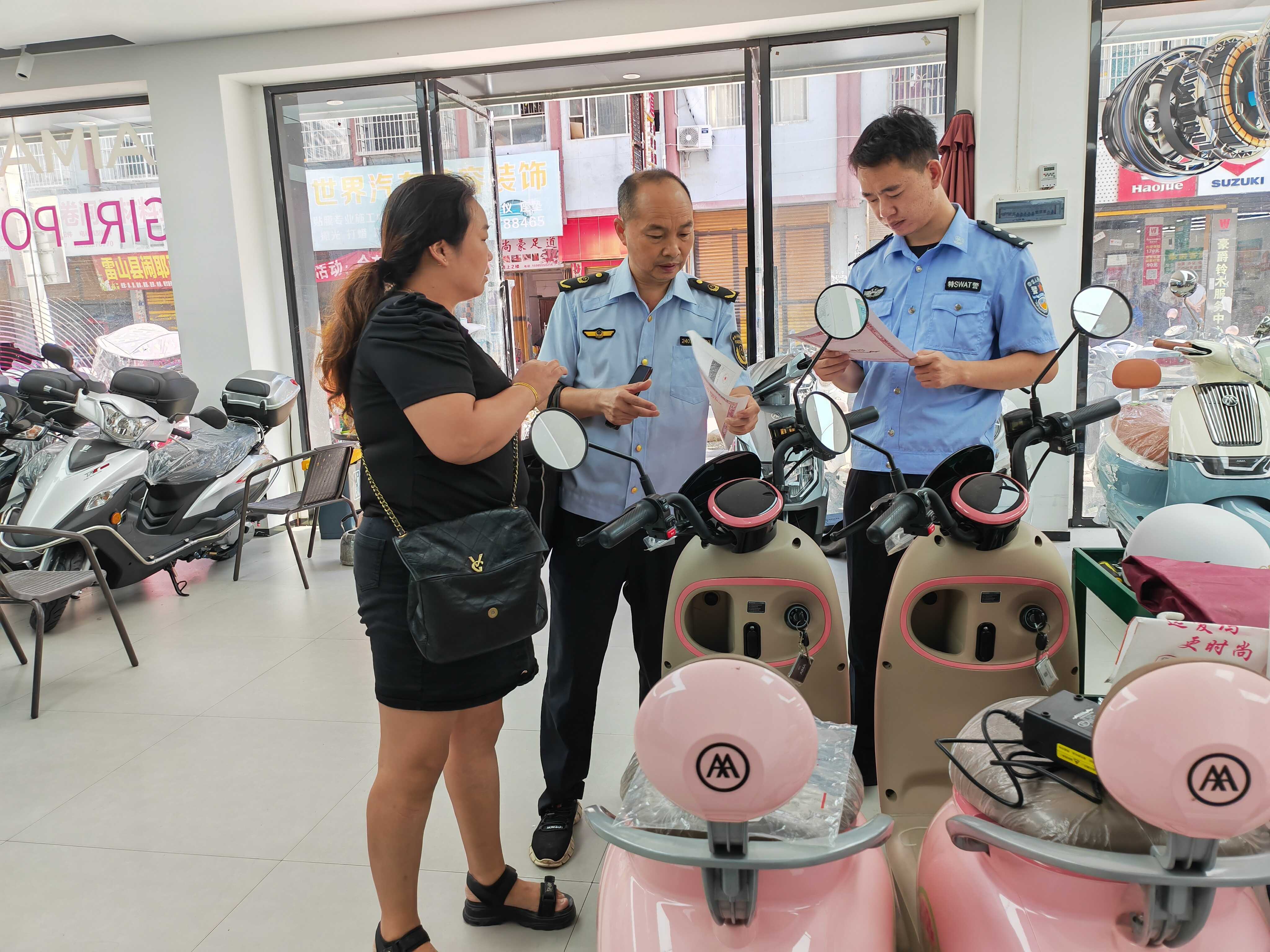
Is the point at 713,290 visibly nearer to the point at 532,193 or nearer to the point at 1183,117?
the point at 1183,117

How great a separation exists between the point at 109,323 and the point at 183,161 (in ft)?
4.80

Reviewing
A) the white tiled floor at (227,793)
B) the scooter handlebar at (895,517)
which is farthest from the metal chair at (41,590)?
the scooter handlebar at (895,517)

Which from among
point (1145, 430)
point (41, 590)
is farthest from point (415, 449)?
point (1145, 430)

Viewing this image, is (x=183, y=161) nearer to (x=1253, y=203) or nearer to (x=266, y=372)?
(x=266, y=372)

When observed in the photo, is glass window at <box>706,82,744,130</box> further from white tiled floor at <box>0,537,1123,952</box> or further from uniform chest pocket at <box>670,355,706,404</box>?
uniform chest pocket at <box>670,355,706,404</box>

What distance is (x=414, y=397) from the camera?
4.08 ft

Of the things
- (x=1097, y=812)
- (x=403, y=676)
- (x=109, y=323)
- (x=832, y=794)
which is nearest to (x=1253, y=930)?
(x=1097, y=812)

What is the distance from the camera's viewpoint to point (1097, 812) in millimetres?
896

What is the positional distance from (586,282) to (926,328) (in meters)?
0.77

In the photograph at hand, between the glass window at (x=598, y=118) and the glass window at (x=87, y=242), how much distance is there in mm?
4875

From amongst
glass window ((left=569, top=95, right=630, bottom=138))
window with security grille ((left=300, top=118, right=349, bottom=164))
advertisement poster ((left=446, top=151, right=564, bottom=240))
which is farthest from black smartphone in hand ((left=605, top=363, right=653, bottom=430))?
glass window ((left=569, top=95, right=630, bottom=138))

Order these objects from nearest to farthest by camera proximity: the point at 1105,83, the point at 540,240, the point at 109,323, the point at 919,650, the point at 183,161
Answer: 1. the point at 919,650
2. the point at 1105,83
3. the point at 183,161
4. the point at 109,323
5. the point at 540,240

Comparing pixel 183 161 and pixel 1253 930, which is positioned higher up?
pixel 183 161

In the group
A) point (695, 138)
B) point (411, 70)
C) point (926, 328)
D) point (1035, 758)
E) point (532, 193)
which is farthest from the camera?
point (695, 138)
